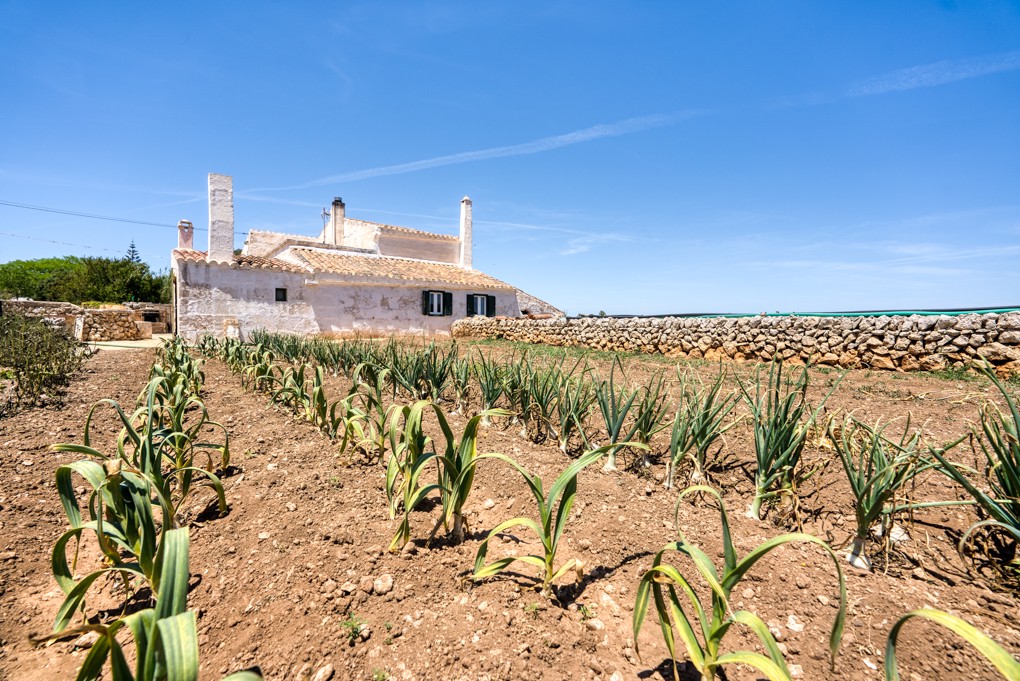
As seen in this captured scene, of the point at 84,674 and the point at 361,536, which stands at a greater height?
the point at 84,674

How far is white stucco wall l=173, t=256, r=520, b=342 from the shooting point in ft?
44.8

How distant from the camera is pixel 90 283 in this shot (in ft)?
96.4

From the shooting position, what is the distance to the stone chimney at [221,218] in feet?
45.9

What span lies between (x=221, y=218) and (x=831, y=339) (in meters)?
16.6

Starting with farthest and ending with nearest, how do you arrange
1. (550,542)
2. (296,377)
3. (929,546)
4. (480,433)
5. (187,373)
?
(187,373)
(296,377)
(480,433)
(929,546)
(550,542)

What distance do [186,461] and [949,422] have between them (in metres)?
→ 6.31

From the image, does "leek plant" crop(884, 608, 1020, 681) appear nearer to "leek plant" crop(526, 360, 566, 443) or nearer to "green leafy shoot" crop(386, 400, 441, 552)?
"green leafy shoot" crop(386, 400, 441, 552)

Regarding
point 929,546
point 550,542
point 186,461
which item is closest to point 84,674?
point 550,542

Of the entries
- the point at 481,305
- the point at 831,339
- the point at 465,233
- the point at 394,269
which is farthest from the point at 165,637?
the point at 465,233

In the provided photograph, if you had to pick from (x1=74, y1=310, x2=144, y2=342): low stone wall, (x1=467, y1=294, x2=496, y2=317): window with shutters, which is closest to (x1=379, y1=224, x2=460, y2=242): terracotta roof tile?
(x1=467, y1=294, x2=496, y2=317): window with shutters

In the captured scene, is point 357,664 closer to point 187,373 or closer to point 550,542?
point 550,542

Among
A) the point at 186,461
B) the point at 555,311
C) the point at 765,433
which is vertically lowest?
the point at 186,461

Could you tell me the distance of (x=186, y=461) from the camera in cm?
286

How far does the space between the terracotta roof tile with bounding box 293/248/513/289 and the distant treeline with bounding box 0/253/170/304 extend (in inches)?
814
